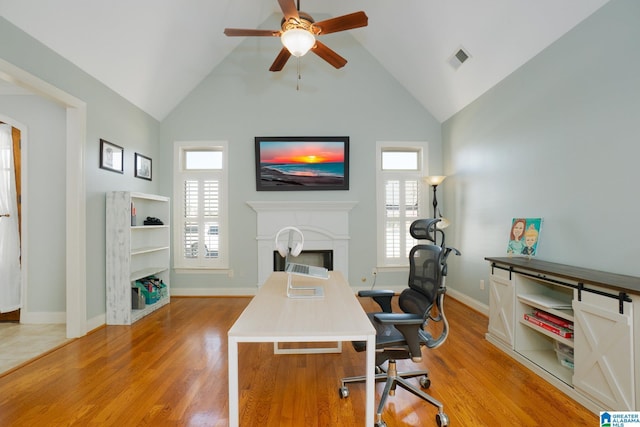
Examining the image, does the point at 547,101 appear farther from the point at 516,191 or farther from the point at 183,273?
the point at 183,273

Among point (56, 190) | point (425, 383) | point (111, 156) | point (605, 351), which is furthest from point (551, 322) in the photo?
point (56, 190)

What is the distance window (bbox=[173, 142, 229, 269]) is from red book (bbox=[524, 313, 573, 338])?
3938 mm

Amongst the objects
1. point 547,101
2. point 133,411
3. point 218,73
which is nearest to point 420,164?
point 547,101

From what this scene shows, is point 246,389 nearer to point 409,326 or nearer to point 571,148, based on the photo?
point 409,326

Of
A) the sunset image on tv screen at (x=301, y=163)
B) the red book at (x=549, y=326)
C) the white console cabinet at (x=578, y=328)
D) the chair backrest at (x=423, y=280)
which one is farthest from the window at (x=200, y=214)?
the red book at (x=549, y=326)

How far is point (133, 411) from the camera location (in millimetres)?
1845

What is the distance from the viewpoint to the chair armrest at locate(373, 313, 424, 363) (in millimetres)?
1631

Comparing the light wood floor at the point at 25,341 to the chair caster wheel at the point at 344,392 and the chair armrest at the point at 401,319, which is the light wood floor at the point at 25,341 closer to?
the chair caster wheel at the point at 344,392

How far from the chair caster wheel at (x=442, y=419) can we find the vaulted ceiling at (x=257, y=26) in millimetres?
3094

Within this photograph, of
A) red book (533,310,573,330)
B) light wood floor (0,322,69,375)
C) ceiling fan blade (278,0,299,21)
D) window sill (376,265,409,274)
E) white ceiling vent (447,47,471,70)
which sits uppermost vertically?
white ceiling vent (447,47,471,70)

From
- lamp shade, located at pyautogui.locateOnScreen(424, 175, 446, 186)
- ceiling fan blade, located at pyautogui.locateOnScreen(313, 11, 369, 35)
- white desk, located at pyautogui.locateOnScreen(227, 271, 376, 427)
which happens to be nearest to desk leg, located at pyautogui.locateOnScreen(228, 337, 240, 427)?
white desk, located at pyautogui.locateOnScreen(227, 271, 376, 427)

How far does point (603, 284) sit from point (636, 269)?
461 millimetres

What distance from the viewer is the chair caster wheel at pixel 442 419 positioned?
65.8 inches

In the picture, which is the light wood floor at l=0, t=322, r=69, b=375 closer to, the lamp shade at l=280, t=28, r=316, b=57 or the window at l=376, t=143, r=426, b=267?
the lamp shade at l=280, t=28, r=316, b=57
